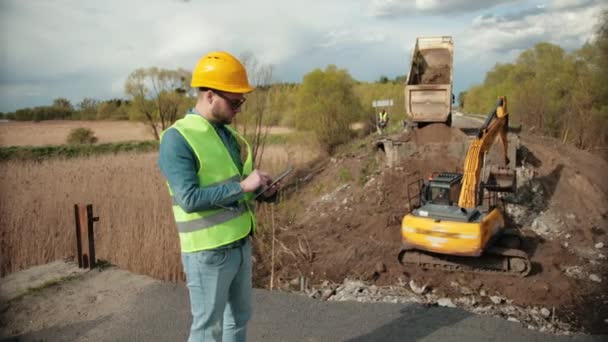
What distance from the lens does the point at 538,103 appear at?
80.9 ft

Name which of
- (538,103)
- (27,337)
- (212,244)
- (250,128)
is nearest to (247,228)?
(212,244)

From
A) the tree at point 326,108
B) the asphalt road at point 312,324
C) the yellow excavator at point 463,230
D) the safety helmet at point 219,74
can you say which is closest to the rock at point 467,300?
the yellow excavator at point 463,230

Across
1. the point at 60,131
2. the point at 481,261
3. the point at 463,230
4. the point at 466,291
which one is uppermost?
the point at 60,131

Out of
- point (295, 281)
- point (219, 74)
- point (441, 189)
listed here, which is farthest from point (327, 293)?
point (219, 74)

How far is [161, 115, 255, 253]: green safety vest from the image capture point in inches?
108

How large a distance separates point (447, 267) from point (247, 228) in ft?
21.6

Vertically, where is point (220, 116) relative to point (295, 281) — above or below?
above

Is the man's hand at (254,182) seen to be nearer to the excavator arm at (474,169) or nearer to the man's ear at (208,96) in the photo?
the man's ear at (208,96)

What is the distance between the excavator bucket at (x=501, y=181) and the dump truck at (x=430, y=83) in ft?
11.3

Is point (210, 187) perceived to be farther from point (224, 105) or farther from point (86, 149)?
point (86, 149)

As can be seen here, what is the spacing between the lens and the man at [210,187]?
8.71 feet

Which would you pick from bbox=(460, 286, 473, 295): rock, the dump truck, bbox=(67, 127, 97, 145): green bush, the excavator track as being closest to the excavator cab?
the excavator track

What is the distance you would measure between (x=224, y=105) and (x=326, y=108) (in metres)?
22.7

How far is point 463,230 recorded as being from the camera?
768cm
